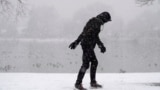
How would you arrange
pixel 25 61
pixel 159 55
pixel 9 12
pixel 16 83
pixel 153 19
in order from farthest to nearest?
pixel 153 19 < pixel 159 55 < pixel 25 61 < pixel 9 12 < pixel 16 83

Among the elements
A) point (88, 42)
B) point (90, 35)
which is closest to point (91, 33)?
point (90, 35)

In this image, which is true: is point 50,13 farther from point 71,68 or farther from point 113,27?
point 71,68

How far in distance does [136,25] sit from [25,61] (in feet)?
169

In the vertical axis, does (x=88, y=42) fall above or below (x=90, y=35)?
below

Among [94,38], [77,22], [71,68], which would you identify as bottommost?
[71,68]

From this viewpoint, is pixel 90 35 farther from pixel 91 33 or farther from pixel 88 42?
pixel 88 42

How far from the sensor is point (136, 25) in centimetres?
6638

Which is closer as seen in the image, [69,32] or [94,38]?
[94,38]

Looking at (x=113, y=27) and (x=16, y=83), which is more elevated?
(x=113, y=27)

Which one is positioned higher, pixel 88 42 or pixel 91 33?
pixel 91 33

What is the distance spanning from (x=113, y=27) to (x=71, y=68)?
2004 inches

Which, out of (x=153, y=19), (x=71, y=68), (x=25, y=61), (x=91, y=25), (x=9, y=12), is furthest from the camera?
(x=153, y=19)

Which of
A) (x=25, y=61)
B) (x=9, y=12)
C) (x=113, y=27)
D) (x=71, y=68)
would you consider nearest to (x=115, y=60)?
(x=71, y=68)

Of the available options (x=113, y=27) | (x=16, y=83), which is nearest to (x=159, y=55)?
(x=16, y=83)
